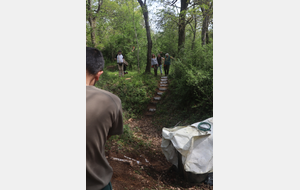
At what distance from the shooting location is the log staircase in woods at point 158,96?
9.67m

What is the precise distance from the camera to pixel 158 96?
34.4ft

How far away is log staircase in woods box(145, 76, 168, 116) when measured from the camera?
9672 millimetres

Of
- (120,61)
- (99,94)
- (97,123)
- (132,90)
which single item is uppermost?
(120,61)

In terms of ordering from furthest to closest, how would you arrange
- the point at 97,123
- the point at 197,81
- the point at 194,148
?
the point at 197,81 < the point at 194,148 < the point at 97,123

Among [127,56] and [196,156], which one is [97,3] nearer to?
[127,56]

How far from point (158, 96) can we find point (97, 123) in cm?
927

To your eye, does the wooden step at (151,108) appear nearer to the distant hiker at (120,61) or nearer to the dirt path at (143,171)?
the dirt path at (143,171)

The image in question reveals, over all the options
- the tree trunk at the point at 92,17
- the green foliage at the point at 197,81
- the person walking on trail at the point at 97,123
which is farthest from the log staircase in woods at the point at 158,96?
the person walking on trail at the point at 97,123

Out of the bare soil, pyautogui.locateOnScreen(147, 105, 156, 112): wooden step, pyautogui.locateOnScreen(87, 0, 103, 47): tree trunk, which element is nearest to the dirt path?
the bare soil

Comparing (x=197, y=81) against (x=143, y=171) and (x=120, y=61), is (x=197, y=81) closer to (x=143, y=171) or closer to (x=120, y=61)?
(x=143, y=171)

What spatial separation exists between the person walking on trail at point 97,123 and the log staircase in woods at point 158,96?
26.6ft

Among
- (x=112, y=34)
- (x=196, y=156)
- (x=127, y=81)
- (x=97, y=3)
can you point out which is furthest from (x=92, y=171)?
(x=112, y=34)

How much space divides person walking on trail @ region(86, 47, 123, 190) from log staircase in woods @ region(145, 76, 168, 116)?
8.10 meters

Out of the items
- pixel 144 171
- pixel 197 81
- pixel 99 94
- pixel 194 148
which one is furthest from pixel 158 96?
pixel 99 94
